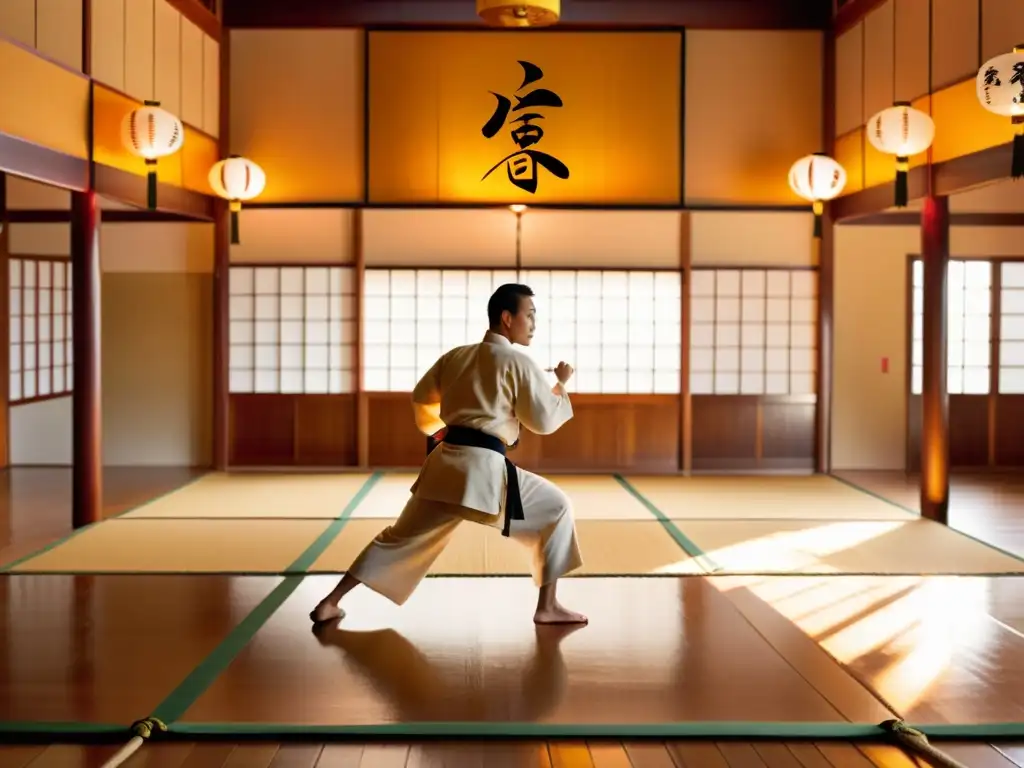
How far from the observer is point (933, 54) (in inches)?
254

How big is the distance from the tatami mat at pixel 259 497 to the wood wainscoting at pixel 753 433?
2.61 meters

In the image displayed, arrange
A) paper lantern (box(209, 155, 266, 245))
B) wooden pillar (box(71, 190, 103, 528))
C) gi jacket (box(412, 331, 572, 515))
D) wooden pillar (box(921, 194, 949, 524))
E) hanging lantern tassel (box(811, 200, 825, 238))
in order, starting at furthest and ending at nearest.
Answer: paper lantern (box(209, 155, 266, 245)) < hanging lantern tassel (box(811, 200, 825, 238)) < wooden pillar (box(921, 194, 949, 524)) < wooden pillar (box(71, 190, 103, 528)) < gi jacket (box(412, 331, 572, 515))

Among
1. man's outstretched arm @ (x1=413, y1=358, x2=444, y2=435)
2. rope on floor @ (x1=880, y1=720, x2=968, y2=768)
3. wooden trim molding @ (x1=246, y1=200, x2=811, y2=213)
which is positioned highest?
wooden trim molding @ (x1=246, y1=200, x2=811, y2=213)

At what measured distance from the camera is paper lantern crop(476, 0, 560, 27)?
180 inches

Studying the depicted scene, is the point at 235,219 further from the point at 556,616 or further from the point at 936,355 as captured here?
the point at 556,616

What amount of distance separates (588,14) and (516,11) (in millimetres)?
3987

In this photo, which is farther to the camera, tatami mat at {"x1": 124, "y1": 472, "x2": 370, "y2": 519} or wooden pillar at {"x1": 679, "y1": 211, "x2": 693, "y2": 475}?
wooden pillar at {"x1": 679, "y1": 211, "x2": 693, "y2": 475}

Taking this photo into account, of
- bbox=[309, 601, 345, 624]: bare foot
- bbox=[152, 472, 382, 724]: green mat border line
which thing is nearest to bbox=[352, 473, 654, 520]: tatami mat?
bbox=[152, 472, 382, 724]: green mat border line

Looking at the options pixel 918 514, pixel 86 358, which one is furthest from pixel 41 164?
pixel 918 514

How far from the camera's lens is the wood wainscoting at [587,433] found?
28.1 feet

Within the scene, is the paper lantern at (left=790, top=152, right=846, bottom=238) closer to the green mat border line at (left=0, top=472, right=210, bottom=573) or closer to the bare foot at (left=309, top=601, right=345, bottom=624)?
the green mat border line at (left=0, top=472, right=210, bottom=573)

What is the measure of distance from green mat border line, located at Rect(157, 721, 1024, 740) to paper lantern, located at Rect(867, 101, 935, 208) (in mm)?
4083

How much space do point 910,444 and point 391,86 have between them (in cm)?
478

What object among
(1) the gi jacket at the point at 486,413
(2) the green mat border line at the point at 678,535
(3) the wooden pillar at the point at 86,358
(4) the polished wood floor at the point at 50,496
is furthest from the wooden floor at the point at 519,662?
(3) the wooden pillar at the point at 86,358
